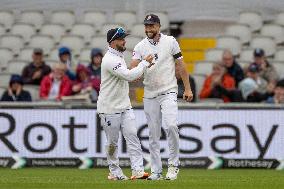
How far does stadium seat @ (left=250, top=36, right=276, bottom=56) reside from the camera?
2527cm

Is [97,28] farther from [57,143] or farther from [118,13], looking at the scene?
[57,143]

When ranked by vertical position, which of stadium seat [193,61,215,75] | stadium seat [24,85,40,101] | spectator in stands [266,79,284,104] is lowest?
stadium seat [24,85,40,101]

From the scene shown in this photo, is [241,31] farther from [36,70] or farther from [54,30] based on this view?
[36,70]

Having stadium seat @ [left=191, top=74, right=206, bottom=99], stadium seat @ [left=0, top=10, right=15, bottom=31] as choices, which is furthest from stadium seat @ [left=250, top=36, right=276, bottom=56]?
stadium seat @ [left=0, top=10, right=15, bottom=31]

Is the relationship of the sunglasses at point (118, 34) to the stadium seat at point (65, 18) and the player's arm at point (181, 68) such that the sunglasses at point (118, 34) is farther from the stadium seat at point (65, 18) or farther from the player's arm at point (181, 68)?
the stadium seat at point (65, 18)

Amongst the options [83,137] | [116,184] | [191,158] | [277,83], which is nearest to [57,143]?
[83,137]

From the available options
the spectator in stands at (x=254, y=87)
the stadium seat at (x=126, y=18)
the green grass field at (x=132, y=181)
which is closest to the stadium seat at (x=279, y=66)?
the spectator in stands at (x=254, y=87)

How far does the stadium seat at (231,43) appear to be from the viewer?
25375 mm

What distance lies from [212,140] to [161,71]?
5030 millimetres

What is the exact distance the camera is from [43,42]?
26484mm

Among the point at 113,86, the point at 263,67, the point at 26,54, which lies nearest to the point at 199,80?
the point at 263,67

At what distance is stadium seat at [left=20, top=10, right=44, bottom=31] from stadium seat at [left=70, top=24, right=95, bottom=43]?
1.05 metres

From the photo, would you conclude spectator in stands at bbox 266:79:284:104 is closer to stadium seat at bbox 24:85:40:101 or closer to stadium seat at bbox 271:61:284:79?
stadium seat at bbox 271:61:284:79

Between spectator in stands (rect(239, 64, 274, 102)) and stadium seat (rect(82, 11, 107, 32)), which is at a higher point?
stadium seat (rect(82, 11, 107, 32))
